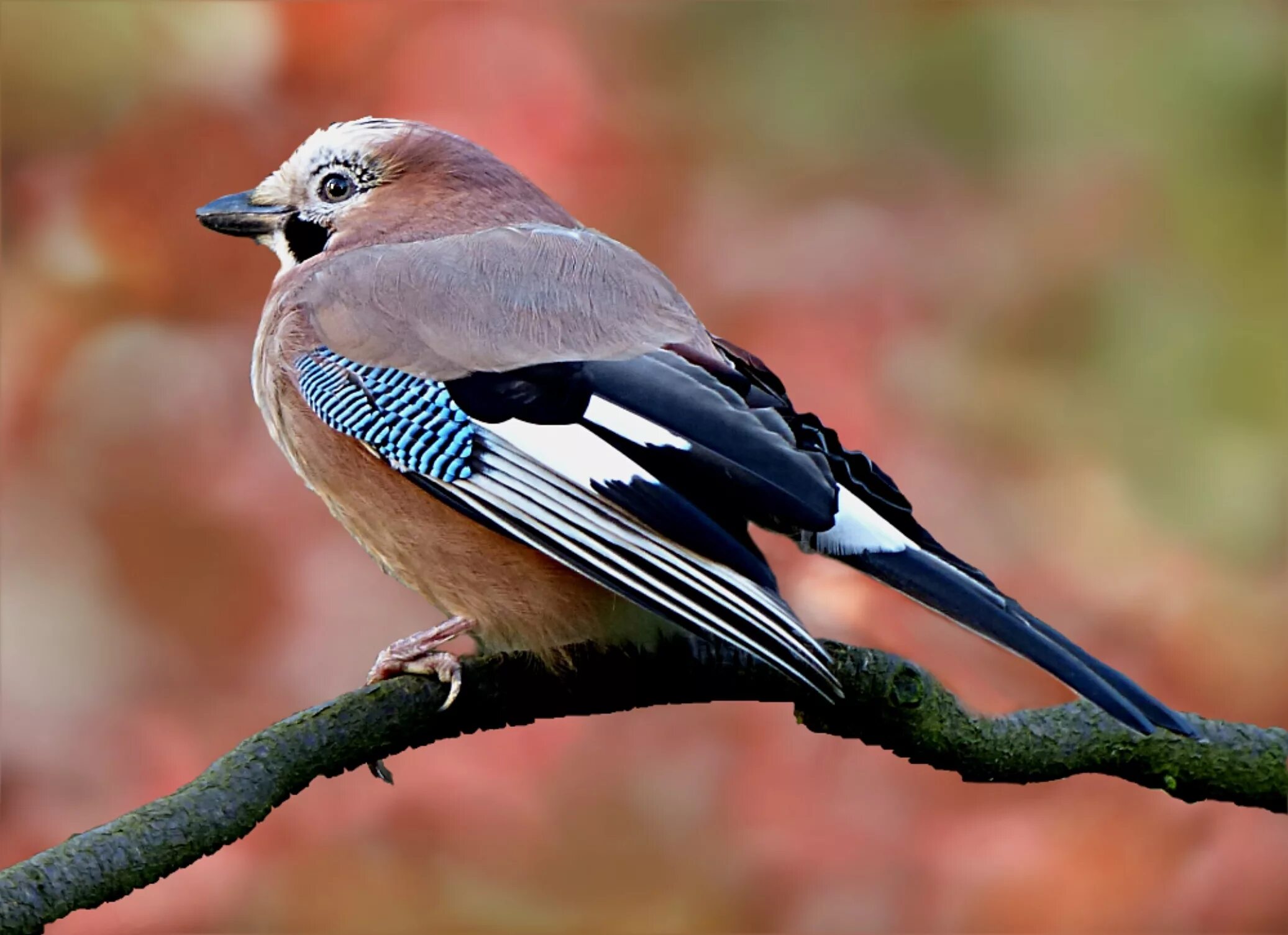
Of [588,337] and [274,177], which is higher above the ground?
[274,177]

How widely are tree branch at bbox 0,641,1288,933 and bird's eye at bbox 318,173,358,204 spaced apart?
0.87 metres

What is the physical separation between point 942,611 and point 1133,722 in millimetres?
259

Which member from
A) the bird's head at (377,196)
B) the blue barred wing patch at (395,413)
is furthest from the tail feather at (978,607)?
the bird's head at (377,196)

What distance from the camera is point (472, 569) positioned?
82.7 inches

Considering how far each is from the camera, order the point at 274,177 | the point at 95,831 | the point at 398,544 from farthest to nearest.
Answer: the point at 274,177 < the point at 398,544 < the point at 95,831

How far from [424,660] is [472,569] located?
0.16 metres

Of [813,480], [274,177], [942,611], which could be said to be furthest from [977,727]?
[274,177]

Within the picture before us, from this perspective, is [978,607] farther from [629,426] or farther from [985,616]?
[629,426]

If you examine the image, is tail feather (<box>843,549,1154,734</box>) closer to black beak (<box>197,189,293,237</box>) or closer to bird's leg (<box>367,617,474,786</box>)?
bird's leg (<box>367,617,474,786</box>)

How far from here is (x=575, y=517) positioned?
75.2 inches

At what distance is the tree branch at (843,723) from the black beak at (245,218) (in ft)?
2.94

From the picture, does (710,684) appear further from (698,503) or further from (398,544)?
(398,544)

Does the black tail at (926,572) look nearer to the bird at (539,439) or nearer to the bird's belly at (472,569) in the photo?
the bird at (539,439)

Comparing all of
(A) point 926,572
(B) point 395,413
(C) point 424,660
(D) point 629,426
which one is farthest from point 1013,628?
(B) point 395,413
